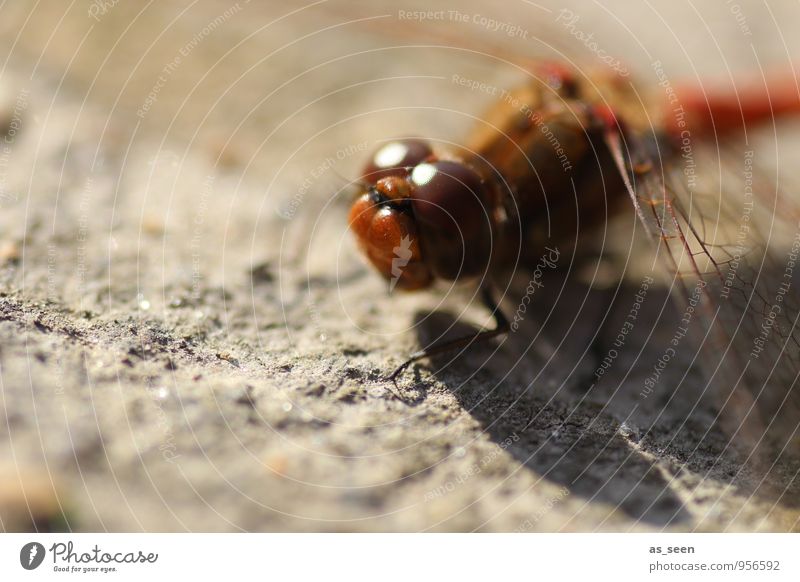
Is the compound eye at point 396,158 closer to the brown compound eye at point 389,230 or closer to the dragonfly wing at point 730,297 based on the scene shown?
the brown compound eye at point 389,230

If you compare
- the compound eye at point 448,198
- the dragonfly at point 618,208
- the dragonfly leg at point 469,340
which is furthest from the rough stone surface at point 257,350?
the compound eye at point 448,198

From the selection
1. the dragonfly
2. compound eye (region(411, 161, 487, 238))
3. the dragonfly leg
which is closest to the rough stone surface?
the dragonfly leg

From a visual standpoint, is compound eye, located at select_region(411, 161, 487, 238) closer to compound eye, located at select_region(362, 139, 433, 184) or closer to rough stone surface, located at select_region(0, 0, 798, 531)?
compound eye, located at select_region(362, 139, 433, 184)

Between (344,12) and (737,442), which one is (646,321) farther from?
(344,12)

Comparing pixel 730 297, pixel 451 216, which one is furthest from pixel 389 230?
pixel 730 297

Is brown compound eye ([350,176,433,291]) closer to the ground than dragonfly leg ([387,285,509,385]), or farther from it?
farther from it

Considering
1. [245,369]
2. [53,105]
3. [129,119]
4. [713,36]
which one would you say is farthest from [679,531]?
[713,36]

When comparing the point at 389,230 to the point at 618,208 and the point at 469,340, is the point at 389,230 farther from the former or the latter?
the point at 618,208
